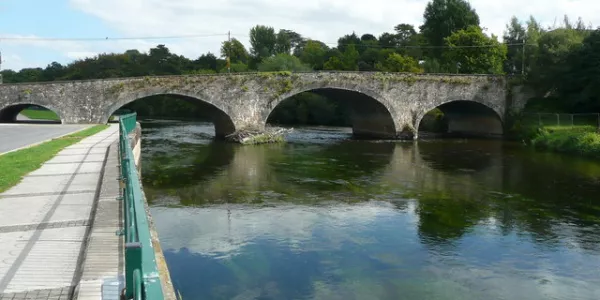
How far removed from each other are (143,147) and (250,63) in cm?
5876

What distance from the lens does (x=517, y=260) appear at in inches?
440

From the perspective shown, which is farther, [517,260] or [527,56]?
[527,56]

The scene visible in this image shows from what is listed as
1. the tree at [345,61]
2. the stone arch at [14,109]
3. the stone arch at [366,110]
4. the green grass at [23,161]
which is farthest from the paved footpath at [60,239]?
the tree at [345,61]

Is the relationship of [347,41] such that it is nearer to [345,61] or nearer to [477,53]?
[345,61]

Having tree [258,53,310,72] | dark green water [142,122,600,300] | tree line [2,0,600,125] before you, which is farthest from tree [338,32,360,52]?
dark green water [142,122,600,300]

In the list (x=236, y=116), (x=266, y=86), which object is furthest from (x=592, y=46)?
(x=236, y=116)

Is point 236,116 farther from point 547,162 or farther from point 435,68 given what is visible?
point 435,68

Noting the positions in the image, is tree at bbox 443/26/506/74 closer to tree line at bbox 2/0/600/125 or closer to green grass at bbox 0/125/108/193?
tree line at bbox 2/0/600/125

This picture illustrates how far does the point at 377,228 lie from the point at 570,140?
933 inches

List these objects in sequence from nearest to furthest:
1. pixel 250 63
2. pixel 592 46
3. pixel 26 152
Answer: pixel 26 152 < pixel 592 46 < pixel 250 63

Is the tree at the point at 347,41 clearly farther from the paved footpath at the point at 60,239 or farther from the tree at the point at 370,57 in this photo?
the paved footpath at the point at 60,239

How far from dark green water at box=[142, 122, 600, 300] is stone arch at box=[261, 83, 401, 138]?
13110 millimetres

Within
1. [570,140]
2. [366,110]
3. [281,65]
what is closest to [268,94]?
[366,110]

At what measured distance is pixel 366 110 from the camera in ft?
150
